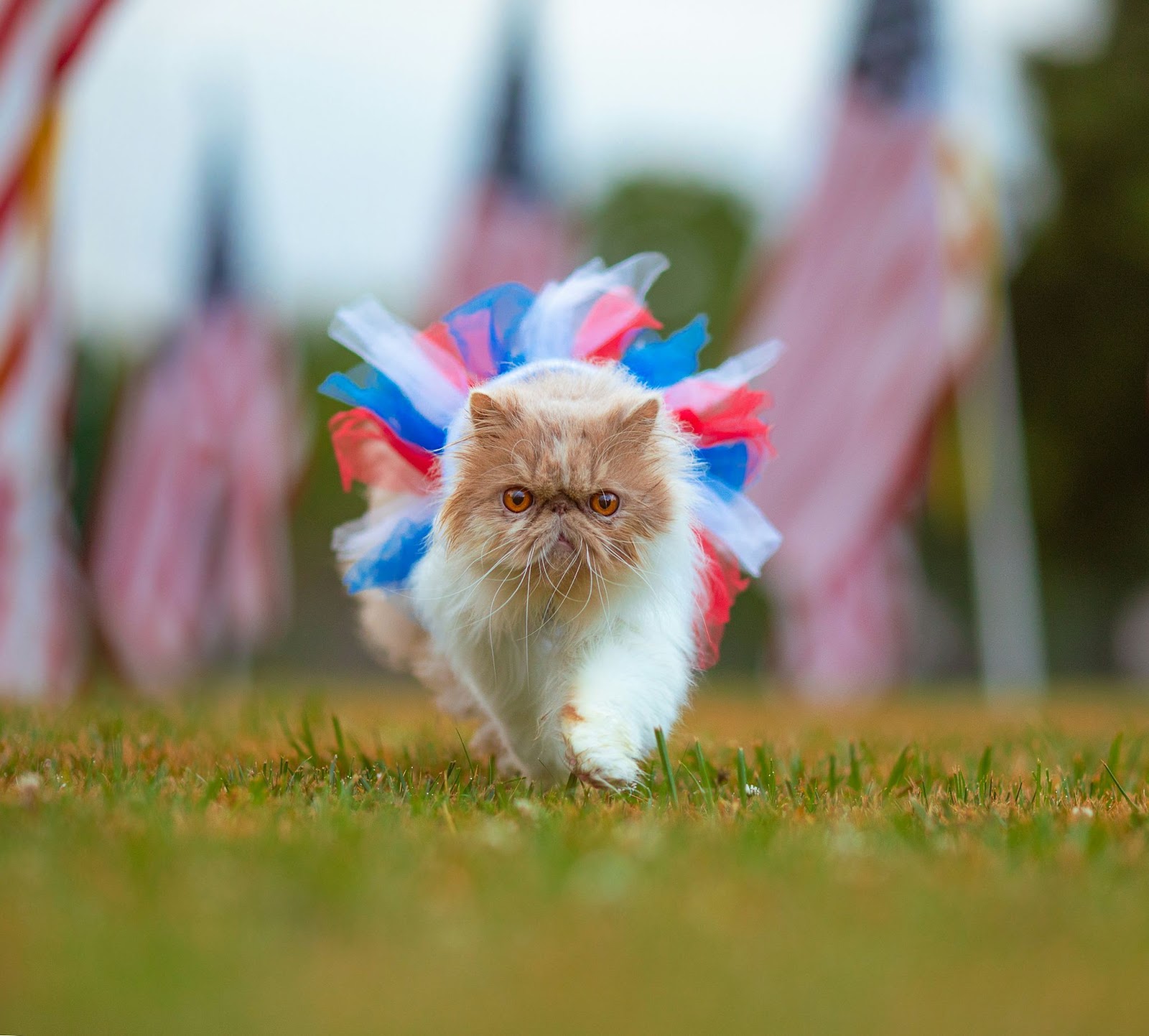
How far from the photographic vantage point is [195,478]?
15.9 metres

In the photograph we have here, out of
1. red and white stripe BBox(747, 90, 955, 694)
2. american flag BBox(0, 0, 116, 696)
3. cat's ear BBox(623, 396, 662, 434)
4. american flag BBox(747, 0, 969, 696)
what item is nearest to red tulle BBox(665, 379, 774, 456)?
cat's ear BBox(623, 396, 662, 434)

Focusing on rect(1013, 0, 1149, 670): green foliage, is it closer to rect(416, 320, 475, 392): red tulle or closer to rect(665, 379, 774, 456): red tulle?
rect(665, 379, 774, 456): red tulle

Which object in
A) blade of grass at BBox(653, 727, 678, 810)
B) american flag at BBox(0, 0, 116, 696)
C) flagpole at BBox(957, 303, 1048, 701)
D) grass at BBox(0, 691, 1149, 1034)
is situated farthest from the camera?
flagpole at BBox(957, 303, 1048, 701)

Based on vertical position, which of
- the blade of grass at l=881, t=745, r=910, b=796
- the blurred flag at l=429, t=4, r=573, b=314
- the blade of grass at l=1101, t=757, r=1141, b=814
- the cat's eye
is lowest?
the blade of grass at l=881, t=745, r=910, b=796

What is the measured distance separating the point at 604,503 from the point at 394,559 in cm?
77

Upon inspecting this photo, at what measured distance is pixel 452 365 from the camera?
3.73 metres

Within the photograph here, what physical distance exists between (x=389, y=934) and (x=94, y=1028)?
1.42ft

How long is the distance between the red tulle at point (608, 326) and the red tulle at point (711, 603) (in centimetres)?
71

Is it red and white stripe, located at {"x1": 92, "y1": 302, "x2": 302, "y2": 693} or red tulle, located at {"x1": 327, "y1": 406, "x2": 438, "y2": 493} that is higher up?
red tulle, located at {"x1": 327, "y1": 406, "x2": 438, "y2": 493}

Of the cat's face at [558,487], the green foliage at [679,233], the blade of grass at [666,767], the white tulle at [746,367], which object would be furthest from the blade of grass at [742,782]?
the green foliage at [679,233]

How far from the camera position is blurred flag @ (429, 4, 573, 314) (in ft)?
50.5

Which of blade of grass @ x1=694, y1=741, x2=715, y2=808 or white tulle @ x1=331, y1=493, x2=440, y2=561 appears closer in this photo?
blade of grass @ x1=694, y1=741, x2=715, y2=808

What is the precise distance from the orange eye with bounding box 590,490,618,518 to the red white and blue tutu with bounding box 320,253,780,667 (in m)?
0.42

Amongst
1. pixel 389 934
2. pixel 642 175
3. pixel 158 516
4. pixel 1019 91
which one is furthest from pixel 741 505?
pixel 642 175
